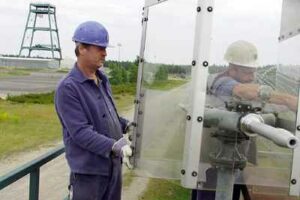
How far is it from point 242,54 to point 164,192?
562 cm

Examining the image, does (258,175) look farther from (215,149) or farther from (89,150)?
(89,150)

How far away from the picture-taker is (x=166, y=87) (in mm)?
2691

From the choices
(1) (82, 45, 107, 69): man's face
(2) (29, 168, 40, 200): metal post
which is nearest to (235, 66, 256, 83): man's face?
(1) (82, 45, 107, 69): man's face

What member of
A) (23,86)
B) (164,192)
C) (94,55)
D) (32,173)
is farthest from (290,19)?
(23,86)

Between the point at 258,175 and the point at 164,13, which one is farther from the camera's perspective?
the point at 164,13

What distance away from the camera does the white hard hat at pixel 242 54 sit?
2.25 meters

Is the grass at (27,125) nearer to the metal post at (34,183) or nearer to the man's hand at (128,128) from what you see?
the metal post at (34,183)

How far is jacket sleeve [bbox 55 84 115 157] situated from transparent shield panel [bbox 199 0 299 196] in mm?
935

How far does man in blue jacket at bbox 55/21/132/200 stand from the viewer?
3.09 metres

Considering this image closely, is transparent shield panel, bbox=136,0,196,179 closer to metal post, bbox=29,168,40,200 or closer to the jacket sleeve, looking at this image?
the jacket sleeve

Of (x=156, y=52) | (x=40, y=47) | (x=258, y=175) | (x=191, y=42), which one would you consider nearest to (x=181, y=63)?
(x=191, y=42)

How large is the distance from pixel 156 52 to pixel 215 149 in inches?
28.5

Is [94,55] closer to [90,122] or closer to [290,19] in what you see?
[90,122]

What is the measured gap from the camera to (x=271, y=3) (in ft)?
7.60
